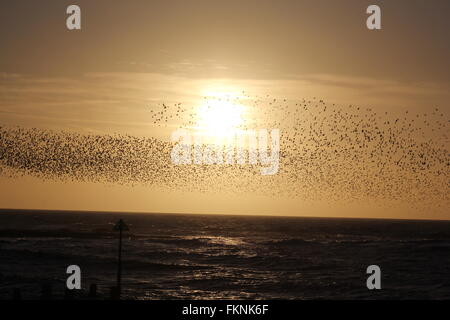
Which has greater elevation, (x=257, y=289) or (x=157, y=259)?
(x=157, y=259)

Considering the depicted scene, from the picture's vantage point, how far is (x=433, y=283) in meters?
51.1

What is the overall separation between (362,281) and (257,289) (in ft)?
31.2

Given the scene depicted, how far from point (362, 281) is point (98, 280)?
19.7 m

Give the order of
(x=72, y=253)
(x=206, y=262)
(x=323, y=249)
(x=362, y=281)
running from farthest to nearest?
1. (x=323, y=249)
2. (x=72, y=253)
3. (x=206, y=262)
4. (x=362, y=281)
